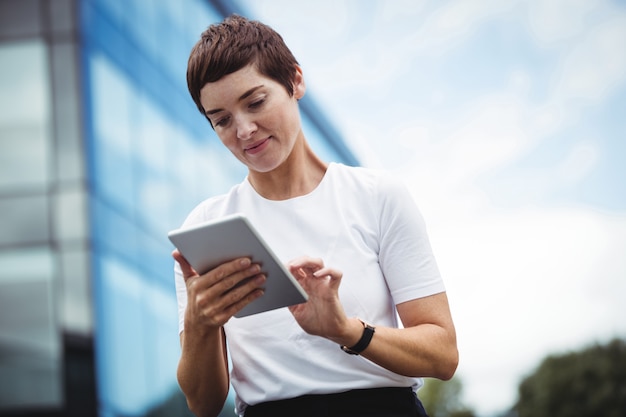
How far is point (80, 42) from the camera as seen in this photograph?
13672mm

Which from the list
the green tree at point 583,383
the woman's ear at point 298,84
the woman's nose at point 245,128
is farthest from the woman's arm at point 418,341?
the green tree at point 583,383

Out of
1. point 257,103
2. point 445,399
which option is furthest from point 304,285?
point 445,399

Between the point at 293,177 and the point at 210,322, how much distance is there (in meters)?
0.61

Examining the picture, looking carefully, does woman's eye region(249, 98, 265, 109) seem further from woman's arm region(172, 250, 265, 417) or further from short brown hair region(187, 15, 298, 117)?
woman's arm region(172, 250, 265, 417)

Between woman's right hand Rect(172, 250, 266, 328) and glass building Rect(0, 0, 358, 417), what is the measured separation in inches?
447

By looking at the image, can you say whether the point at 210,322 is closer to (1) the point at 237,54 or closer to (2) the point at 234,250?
(2) the point at 234,250

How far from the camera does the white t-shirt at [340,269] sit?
7.86 ft

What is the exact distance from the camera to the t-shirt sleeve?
248 centimetres

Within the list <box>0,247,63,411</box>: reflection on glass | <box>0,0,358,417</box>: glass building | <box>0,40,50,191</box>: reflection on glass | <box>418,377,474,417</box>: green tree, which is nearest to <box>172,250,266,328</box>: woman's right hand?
<box>0,0,358,417</box>: glass building

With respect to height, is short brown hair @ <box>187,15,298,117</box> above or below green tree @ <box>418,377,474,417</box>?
above

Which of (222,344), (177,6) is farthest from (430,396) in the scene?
(222,344)

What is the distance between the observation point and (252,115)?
238 cm

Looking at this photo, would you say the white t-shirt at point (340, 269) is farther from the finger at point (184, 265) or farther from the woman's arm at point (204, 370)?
the finger at point (184, 265)

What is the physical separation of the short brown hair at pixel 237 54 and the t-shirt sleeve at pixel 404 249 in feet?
1.45
